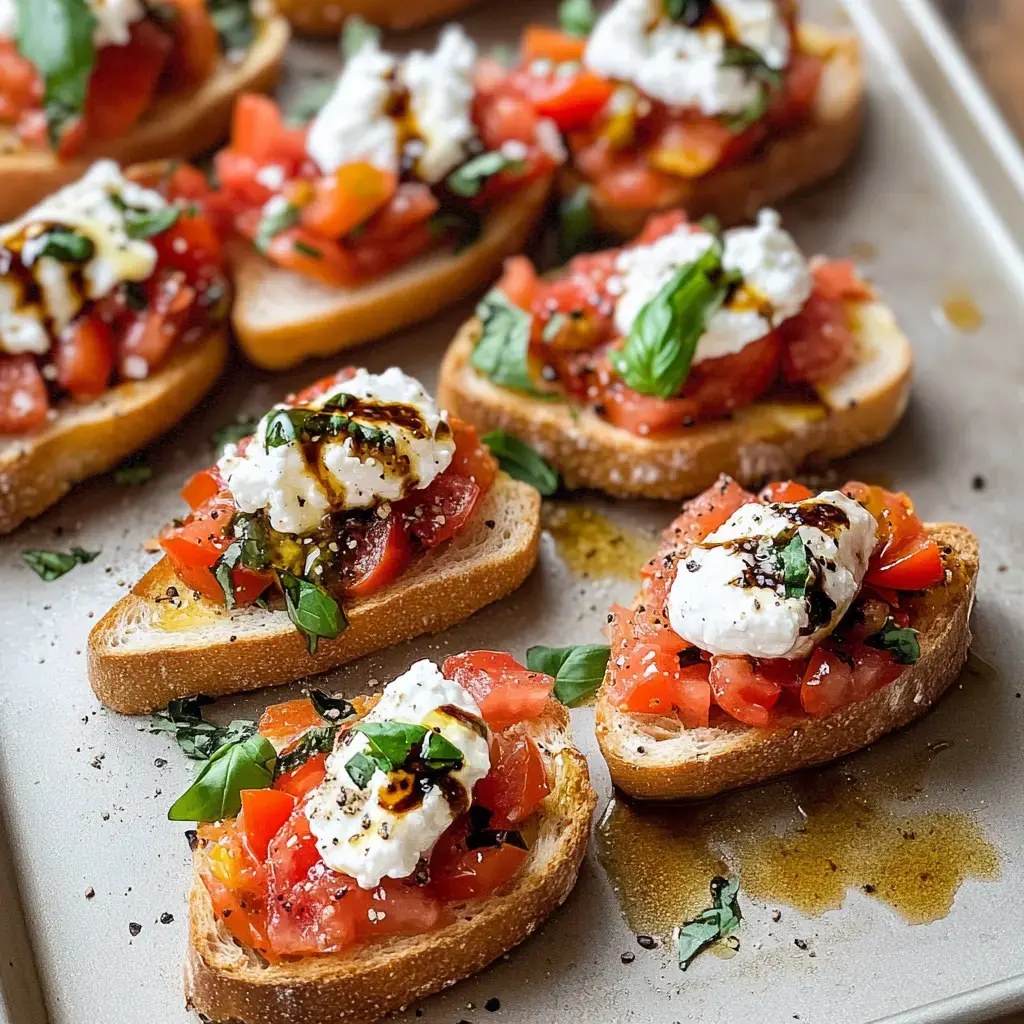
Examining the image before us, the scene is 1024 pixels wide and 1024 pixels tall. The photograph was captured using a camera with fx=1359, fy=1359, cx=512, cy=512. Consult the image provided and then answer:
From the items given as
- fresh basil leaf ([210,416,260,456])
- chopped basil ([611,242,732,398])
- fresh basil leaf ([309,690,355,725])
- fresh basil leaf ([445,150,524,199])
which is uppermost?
fresh basil leaf ([445,150,524,199])

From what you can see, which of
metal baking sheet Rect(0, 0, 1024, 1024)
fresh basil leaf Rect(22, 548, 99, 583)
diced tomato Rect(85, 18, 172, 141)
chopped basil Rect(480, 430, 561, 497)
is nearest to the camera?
metal baking sheet Rect(0, 0, 1024, 1024)

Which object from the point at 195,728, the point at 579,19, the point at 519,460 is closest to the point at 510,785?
the point at 195,728

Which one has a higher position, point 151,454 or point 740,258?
point 151,454

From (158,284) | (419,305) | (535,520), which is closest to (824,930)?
(535,520)

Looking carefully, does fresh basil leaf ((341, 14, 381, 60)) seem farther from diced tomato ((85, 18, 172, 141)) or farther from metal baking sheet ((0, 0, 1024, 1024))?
metal baking sheet ((0, 0, 1024, 1024))

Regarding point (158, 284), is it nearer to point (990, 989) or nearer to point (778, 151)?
point (778, 151)

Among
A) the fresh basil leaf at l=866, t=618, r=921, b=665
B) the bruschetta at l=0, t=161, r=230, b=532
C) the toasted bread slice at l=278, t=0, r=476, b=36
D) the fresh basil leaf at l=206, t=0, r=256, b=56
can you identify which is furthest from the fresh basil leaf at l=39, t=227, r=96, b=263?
the fresh basil leaf at l=866, t=618, r=921, b=665
